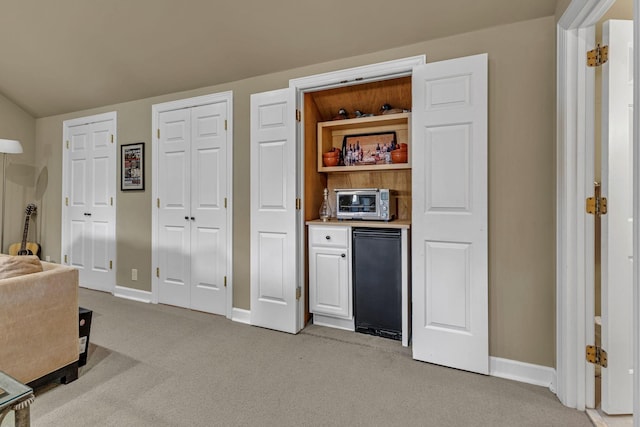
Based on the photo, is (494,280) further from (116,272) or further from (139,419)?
(116,272)

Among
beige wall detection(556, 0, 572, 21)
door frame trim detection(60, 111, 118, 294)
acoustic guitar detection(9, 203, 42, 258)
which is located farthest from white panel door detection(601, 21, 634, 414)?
acoustic guitar detection(9, 203, 42, 258)

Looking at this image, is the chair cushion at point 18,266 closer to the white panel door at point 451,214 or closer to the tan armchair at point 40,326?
the tan armchair at point 40,326

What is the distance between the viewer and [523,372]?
2.12 metres

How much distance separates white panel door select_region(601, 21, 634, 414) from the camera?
168 cm

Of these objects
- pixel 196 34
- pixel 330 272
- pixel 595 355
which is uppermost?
pixel 196 34

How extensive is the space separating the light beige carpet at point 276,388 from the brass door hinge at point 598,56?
189cm

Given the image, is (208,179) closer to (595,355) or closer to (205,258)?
(205,258)

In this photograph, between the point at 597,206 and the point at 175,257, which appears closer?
the point at 597,206

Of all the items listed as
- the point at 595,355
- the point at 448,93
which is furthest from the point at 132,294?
the point at 595,355

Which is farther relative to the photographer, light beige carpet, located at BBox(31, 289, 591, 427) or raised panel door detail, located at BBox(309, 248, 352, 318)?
raised panel door detail, located at BBox(309, 248, 352, 318)

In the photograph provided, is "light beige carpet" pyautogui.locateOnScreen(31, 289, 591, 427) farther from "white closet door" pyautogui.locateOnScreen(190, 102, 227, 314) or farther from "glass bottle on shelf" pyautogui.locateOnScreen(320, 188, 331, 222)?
"glass bottle on shelf" pyautogui.locateOnScreen(320, 188, 331, 222)

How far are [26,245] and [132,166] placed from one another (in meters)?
2.16

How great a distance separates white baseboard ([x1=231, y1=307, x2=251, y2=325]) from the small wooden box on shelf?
5.04 ft

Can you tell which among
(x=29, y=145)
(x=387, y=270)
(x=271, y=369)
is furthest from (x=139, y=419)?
(x=29, y=145)
